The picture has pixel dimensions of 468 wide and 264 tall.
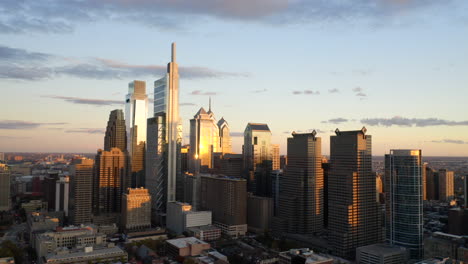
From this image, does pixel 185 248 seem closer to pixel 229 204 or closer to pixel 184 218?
pixel 184 218

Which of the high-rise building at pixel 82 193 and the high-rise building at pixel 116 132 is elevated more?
the high-rise building at pixel 116 132

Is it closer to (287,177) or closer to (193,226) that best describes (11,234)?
(193,226)

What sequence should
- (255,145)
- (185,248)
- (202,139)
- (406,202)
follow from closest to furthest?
1. (406,202)
2. (185,248)
3. (255,145)
4. (202,139)

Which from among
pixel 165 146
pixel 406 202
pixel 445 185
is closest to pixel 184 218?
pixel 165 146

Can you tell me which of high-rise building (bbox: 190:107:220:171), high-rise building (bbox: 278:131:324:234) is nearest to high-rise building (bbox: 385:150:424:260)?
high-rise building (bbox: 278:131:324:234)

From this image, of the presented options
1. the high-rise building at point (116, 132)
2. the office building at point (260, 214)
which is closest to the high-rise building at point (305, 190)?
the office building at point (260, 214)

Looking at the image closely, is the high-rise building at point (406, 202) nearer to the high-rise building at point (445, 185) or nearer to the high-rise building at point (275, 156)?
the high-rise building at point (275, 156)

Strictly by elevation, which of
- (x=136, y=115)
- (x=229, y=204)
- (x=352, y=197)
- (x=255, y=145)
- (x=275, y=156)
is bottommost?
(x=229, y=204)
